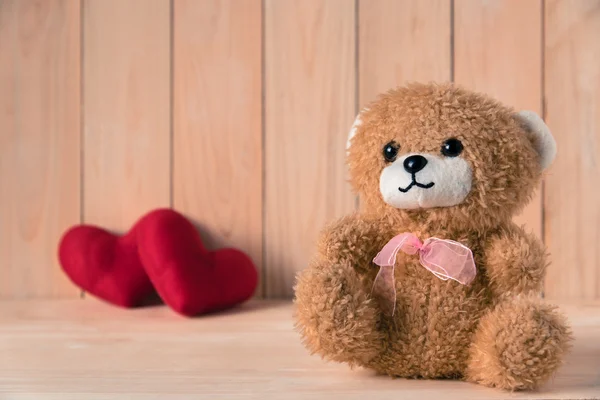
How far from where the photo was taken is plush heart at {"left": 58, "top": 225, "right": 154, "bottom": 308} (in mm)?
1133

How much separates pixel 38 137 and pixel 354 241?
78 cm

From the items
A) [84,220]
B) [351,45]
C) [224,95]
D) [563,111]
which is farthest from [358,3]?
[84,220]

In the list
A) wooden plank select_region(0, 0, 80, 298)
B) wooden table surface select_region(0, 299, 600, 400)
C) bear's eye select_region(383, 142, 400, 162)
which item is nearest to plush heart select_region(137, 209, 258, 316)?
wooden table surface select_region(0, 299, 600, 400)

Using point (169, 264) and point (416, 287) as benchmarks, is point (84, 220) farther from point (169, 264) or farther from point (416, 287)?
point (416, 287)

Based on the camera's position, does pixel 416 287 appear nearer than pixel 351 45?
Yes

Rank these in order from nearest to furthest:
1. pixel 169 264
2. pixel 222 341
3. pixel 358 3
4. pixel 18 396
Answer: pixel 18 396, pixel 222 341, pixel 169 264, pixel 358 3

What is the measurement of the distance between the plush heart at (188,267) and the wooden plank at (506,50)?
1.62 feet

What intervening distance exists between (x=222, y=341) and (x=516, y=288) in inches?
15.6

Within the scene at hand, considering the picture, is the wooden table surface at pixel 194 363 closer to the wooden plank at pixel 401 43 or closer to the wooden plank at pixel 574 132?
the wooden plank at pixel 574 132

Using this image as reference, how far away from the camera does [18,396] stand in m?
0.63

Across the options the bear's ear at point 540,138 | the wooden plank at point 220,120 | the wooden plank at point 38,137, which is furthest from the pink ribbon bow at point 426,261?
the wooden plank at point 38,137

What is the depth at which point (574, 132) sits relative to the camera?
3.79ft

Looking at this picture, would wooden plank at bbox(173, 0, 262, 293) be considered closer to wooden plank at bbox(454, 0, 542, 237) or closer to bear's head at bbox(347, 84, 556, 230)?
wooden plank at bbox(454, 0, 542, 237)

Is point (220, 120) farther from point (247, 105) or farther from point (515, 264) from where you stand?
point (515, 264)
